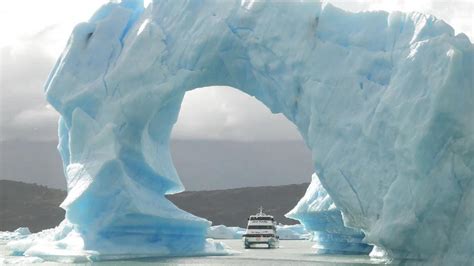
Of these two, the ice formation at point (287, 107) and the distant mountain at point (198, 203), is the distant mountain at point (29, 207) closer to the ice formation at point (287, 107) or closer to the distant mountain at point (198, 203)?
the distant mountain at point (198, 203)

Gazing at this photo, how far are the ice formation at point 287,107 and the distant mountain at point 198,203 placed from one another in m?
42.6

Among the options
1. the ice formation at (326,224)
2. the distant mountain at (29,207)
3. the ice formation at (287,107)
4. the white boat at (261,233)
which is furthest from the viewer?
the distant mountain at (29,207)

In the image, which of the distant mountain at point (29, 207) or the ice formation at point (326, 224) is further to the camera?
the distant mountain at point (29, 207)

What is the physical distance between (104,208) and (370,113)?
22.6 ft

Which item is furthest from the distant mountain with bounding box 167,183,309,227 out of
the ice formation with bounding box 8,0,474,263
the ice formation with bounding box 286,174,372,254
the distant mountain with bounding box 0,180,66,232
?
the ice formation with bounding box 8,0,474,263

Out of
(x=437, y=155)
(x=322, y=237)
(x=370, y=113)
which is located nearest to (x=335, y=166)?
(x=370, y=113)

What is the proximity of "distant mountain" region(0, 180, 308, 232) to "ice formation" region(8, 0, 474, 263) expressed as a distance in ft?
140

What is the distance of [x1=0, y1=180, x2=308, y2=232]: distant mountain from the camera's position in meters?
62.0

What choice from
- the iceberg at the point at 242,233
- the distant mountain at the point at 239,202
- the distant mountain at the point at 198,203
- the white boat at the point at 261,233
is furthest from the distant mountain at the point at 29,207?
the white boat at the point at 261,233

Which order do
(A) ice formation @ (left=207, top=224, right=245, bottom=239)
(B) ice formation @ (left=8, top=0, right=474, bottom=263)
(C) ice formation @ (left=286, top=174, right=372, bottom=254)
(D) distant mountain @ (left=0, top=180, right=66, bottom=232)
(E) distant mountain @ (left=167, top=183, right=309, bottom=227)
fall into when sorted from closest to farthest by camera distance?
(B) ice formation @ (left=8, top=0, right=474, bottom=263) < (C) ice formation @ (left=286, top=174, right=372, bottom=254) < (A) ice formation @ (left=207, top=224, right=245, bottom=239) < (D) distant mountain @ (left=0, top=180, right=66, bottom=232) < (E) distant mountain @ (left=167, top=183, right=309, bottom=227)

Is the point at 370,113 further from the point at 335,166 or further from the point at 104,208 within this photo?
the point at 104,208

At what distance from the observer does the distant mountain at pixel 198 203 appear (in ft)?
204

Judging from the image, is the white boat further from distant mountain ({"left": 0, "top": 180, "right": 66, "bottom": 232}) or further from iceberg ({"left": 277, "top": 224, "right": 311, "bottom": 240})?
distant mountain ({"left": 0, "top": 180, "right": 66, "bottom": 232})

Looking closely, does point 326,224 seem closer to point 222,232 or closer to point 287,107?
point 287,107
